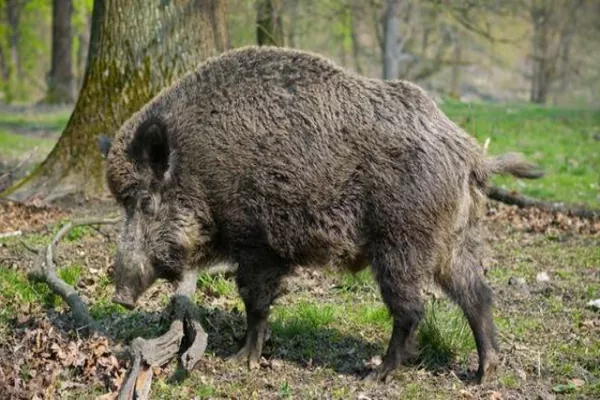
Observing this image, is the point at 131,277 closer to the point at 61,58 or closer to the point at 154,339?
the point at 154,339

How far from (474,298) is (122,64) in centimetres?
507

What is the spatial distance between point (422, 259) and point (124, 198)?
2128mm

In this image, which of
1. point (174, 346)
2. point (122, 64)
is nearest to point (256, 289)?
point (174, 346)

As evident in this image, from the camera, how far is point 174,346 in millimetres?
5281

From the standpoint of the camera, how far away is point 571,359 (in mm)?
5789

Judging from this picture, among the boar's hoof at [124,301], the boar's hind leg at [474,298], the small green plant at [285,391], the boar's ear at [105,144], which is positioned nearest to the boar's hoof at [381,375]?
the small green plant at [285,391]

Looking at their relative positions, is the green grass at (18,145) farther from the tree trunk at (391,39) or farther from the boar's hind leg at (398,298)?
the tree trunk at (391,39)

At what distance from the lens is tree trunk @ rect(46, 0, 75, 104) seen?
27.7 m

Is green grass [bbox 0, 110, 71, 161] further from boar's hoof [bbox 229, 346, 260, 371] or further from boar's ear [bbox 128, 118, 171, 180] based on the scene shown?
boar's hoof [bbox 229, 346, 260, 371]

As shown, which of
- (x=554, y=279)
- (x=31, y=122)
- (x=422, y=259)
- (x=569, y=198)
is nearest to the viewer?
(x=422, y=259)

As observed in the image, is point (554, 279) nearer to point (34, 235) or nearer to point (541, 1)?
point (34, 235)

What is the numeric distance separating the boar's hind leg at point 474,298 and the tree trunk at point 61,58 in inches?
969

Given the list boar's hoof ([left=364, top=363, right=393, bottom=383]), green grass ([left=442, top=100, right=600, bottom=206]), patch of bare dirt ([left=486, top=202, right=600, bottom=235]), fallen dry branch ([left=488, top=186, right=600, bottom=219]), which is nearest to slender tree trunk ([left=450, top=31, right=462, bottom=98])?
green grass ([left=442, top=100, right=600, bottom=206])

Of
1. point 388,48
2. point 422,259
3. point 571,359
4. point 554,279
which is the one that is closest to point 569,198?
point 554,279
